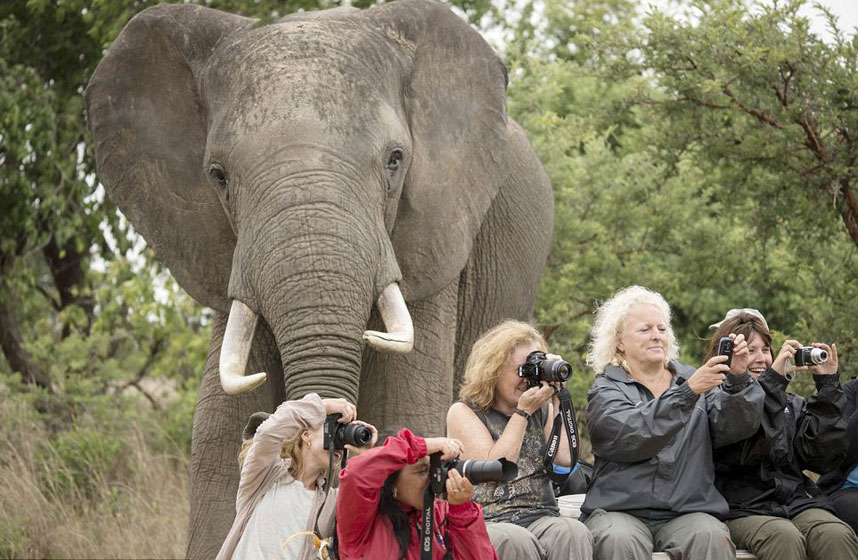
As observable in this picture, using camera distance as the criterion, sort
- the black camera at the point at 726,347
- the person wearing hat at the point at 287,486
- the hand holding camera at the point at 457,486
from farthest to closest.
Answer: the black camera at the point at 726,347
the person wearing hat at the point at 287,486
the hand holding camera at the point at 457,486

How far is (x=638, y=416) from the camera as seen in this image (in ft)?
19.1

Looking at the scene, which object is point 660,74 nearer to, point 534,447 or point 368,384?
point 368,384

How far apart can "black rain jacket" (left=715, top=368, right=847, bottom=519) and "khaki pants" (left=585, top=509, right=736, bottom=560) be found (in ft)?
1.19

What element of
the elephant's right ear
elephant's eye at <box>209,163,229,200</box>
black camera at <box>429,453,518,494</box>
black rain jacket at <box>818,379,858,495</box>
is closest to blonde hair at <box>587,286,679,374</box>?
black rain jacket at <box>818,379,858,495</box>

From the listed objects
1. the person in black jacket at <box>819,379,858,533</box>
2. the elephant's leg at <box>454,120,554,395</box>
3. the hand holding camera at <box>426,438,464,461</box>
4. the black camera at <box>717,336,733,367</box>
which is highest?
the elephant's leg at <box>454,120,554,395</box>

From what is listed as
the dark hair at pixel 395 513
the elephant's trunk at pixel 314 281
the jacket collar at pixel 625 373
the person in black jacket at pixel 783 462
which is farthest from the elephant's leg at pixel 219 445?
the dark hair at pixel 395 513

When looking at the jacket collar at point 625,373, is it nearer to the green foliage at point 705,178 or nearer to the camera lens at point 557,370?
the camera lens at point 557,370

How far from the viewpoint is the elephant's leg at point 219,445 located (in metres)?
7.25

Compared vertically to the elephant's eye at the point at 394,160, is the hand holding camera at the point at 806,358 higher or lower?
lower

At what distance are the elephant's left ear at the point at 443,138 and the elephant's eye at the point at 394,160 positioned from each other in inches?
9.5

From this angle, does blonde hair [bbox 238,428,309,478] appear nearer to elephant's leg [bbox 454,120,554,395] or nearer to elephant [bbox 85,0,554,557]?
Answer: elephant [bbox 85,0,554,557]

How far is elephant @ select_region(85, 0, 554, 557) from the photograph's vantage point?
257 inches

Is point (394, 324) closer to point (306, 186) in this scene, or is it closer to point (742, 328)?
point (306, 186)

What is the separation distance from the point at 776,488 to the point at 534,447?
3.68ft
